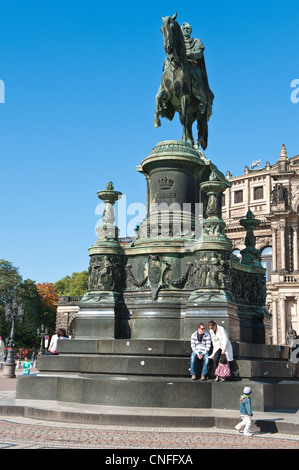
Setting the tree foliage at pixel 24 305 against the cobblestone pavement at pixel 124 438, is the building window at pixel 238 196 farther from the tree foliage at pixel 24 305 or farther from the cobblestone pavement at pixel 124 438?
the cobblestone pavement at pixel 124 438

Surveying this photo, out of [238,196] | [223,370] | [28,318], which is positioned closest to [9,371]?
[223,370]

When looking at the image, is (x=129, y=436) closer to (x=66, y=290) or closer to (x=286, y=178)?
(x=286, y=178)

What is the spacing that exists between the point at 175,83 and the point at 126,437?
10018 millimetres

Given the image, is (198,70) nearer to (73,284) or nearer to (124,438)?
(124,438)

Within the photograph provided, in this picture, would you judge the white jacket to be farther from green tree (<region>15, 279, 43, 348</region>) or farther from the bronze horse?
green tree (<region>15, 279, 43, 348</region>)

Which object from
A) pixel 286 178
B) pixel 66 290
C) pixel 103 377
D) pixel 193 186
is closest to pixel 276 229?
pixel 286 178

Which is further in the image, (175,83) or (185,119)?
(185,119)

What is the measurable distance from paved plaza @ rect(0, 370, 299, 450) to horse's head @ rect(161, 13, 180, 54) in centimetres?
952

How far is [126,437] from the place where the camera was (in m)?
7.54

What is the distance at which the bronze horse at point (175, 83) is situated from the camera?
1443 centimetres

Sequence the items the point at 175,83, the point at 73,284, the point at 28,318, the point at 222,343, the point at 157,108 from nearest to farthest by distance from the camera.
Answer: the point at 222,343, the point at 175,83, the point at 157,108, the point at 28,318, the point at 73,284

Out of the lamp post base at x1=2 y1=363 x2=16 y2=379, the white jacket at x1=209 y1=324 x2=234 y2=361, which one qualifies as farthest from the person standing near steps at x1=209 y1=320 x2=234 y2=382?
the lamp post base at x1=2 y1=363 x2=16 y2=379

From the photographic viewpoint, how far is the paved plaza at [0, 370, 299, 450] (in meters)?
6.99

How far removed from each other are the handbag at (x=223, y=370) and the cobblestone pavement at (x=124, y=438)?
1408 mm
